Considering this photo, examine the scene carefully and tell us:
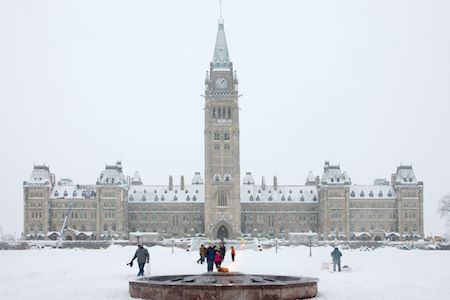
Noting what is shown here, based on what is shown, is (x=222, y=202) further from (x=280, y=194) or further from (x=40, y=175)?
(x=40, y=175)

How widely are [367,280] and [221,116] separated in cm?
10448

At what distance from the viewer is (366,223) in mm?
146375

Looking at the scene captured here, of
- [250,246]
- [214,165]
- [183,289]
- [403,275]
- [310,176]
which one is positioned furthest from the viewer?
[310,176]

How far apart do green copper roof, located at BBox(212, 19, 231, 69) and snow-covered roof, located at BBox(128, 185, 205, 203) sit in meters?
30.1

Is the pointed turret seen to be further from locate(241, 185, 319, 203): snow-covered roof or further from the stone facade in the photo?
locate(241, 185, 319, 203): snow-covered roof

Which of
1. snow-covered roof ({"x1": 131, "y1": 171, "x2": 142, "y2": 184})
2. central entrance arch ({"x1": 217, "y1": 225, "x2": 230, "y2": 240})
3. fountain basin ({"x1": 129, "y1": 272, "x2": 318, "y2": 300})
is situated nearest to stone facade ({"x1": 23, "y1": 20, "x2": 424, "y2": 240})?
central entrance arch ({"x1": 217, "y1": 225, "x2": 230, "y2": 240})

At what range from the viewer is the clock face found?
136625 millimetres

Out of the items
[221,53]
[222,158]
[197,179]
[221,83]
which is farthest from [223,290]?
[197,179]

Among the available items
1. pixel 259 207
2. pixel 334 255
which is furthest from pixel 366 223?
pixel 334 255

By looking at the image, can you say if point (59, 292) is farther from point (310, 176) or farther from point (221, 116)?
point (310, 176)

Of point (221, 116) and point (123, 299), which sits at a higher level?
point (221, 116)

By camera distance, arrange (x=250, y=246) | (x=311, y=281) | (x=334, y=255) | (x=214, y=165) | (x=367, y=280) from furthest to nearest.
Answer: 1. (x=214, y=165)
2. (x=250, y=246)
3. (x=334, y=255)
4. (x=367, y=280)
5. (x=311, y=281)

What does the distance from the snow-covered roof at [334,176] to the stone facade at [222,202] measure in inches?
8.2

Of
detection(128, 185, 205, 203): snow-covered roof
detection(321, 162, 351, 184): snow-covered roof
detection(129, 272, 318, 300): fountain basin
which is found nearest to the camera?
detection(129, 272, 318, 300): fountain basin
